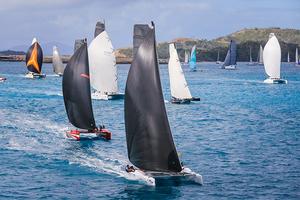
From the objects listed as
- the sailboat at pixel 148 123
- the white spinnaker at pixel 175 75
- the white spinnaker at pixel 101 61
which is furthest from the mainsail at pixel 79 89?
the white spinnaker at pixel 175 75

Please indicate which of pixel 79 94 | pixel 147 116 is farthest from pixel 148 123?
pixel 79 94

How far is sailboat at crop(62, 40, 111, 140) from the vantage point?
2445 inches

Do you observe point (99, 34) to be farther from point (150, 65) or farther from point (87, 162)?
point (150, 65)

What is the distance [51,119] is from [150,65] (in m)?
45.5

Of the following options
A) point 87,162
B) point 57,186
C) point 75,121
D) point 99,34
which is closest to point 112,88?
point 99,34

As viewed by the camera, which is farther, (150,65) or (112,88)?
(112,88)

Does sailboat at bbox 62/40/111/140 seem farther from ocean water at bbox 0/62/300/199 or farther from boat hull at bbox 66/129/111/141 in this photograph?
ocean water at bbox 0/62/300/199

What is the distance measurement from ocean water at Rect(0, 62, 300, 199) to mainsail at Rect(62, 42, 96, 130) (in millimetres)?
2748

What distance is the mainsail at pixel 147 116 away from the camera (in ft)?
135

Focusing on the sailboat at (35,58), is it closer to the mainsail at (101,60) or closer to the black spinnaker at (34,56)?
the black spinnaker at (34,56)

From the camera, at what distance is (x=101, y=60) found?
96.9m

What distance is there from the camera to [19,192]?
42219 mm

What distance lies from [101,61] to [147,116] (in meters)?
56.0

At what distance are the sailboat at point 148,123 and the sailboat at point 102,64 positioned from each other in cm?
5326
